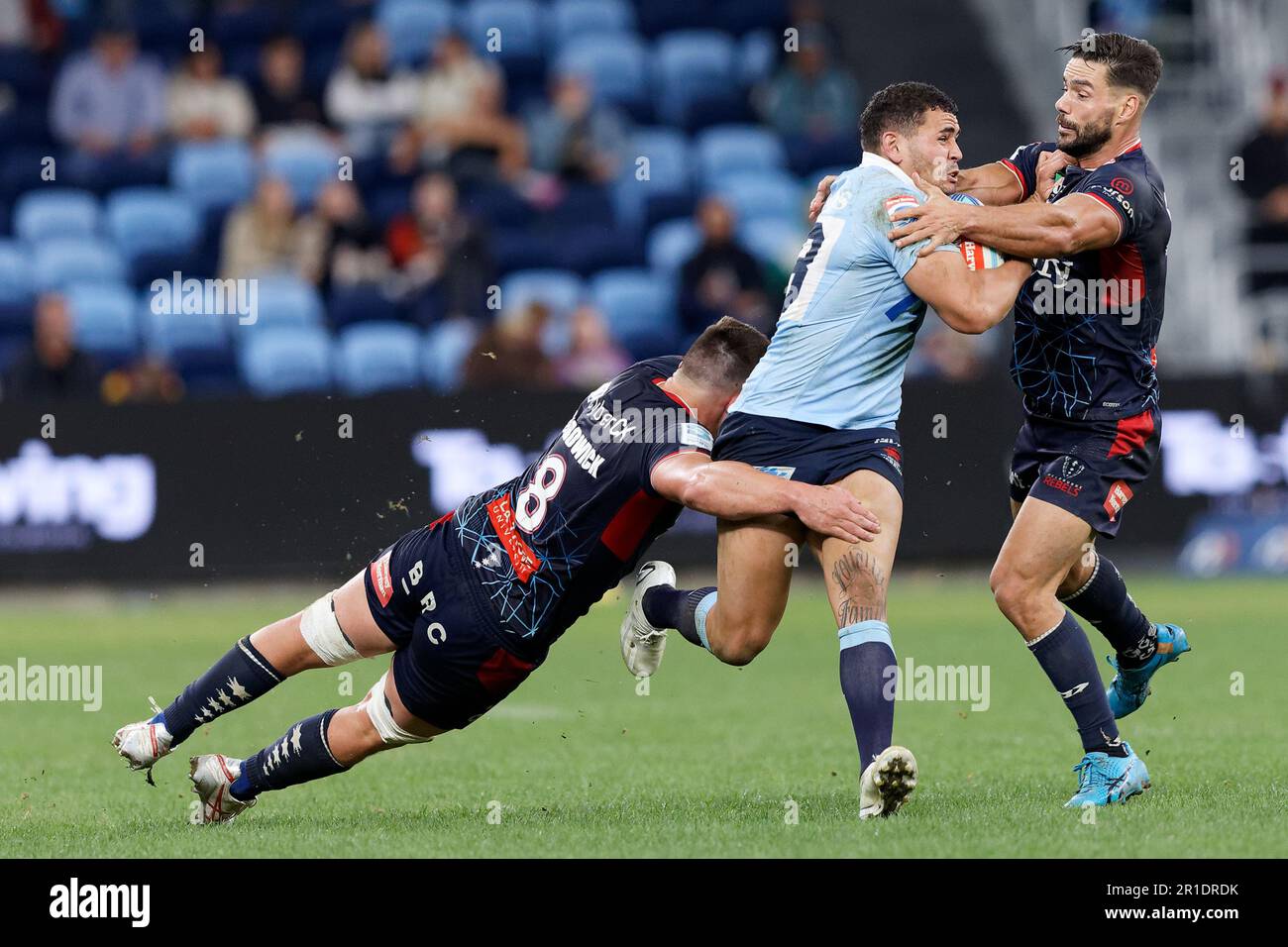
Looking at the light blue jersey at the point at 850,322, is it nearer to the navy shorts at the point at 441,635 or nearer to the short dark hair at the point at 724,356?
the short dark hair at the point at 724,356

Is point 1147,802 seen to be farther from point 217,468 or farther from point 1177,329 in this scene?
point 1177,329

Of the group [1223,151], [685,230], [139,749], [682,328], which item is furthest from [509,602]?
[1223,151]

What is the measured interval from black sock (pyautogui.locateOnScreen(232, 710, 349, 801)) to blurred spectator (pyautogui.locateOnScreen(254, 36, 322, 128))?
13.4 meters

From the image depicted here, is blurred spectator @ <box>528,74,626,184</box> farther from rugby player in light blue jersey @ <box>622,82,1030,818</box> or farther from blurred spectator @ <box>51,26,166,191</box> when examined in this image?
rugby player in light blue jersey @ <box>622,82,1030,818</box>

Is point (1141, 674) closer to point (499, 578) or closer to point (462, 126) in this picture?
point (499, 578)

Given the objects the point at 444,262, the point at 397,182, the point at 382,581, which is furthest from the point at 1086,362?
the point at 397,182

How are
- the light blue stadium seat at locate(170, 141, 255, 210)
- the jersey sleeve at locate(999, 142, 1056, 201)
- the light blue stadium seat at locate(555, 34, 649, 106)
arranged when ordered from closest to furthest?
the jersey sleeve at locate(999, 142, 1056, 201), the light blue stadium seat at locate(170, 141, 255, 210), the light blue stadium seat at locate(555, 34, 649, 106)

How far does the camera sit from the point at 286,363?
55.9 ft

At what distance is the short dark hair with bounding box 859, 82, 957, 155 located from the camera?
669 centimetres

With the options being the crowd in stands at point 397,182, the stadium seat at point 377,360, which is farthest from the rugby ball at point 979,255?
the stadium seat at point 377,360

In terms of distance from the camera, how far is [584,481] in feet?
21.4

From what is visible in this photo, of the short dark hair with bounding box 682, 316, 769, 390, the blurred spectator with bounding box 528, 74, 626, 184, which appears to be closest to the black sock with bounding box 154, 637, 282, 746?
the short dark hair with bounding box 682, 316, 769, 390

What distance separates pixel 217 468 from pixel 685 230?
5722 millimetres

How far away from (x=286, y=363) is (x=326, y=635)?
1055 centimetres
